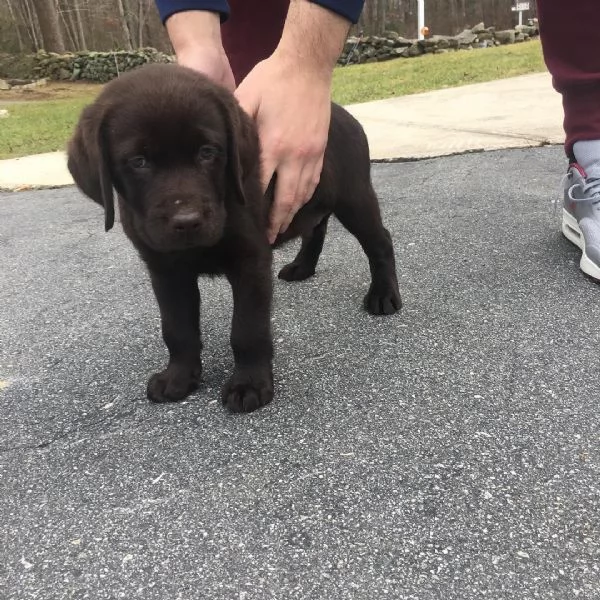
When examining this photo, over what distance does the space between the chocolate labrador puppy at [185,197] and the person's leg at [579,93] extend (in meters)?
1.46

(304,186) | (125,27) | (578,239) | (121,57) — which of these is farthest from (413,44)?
(304,186)

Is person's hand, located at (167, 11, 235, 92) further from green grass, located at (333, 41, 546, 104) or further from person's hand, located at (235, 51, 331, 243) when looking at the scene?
green grass, located at (333, 41, 546, 104)

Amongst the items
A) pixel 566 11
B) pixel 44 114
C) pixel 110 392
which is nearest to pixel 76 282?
pixel 110 392

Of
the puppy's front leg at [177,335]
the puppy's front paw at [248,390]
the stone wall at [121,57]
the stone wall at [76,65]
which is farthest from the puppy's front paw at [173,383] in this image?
the stone wall at [76,65]

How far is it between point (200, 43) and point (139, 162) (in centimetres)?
93

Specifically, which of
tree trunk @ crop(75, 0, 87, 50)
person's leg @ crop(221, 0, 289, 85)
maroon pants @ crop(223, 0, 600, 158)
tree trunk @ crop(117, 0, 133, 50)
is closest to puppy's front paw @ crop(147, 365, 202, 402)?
person's leg @ crop(221, 0, 289, 85)

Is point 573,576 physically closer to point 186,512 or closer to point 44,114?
point 186,512

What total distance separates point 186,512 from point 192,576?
199 millimetres

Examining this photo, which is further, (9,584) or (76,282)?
(76,282)

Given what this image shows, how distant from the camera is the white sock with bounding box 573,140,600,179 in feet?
9.09

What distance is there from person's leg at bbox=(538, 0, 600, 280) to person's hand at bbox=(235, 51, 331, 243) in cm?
132

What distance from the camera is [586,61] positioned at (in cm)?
275

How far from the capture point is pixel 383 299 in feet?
8.13

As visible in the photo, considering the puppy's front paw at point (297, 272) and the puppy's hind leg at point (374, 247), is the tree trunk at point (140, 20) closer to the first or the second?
the puppy's front paw at point (297, 272)
